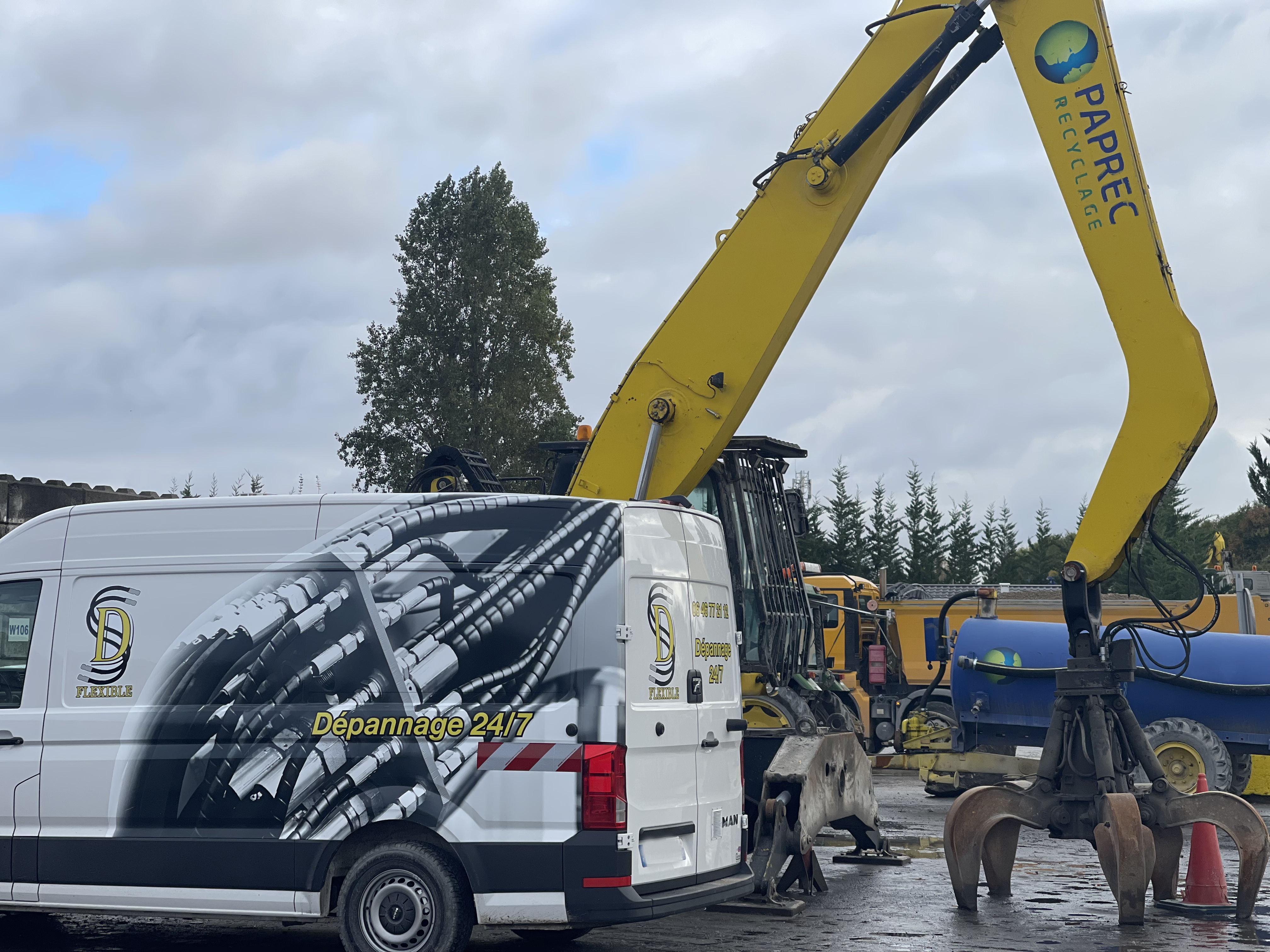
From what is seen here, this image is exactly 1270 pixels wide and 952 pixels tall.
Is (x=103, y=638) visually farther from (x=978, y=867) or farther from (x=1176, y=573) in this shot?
(x=1176, y=573)

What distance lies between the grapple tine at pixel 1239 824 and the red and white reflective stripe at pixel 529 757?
15.3 ft

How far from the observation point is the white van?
685 centimetres

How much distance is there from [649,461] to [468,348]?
34203 mm

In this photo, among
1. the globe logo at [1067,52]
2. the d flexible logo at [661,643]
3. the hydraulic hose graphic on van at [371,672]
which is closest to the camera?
the hydraulic hose graphic on van at [371,672]

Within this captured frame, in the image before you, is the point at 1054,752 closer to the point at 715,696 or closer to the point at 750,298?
the point at 715,696

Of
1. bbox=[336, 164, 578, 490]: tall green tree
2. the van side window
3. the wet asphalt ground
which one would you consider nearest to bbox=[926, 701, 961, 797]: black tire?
the wet asphalt ground

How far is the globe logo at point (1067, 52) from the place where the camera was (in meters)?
9.52

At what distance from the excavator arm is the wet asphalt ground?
2.09 meters

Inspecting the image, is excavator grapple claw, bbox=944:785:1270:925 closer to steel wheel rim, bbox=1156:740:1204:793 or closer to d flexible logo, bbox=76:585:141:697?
d flexible logo, bbox=76:585:141:697

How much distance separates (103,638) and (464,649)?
2056 millimetres

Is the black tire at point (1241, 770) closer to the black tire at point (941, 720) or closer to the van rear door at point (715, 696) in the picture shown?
the black tire at point (941, 720)

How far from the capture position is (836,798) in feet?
33.6

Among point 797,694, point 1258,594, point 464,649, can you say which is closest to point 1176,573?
point 1258,594

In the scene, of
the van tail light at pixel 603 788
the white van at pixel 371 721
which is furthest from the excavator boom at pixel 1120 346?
the van tail light at pixel 603 788
